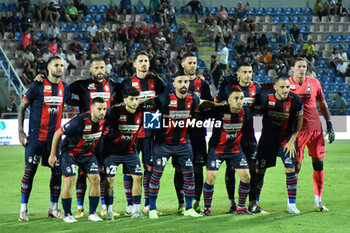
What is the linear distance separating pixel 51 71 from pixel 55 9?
58.9ft

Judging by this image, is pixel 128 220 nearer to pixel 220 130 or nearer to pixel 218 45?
pixel 220 130

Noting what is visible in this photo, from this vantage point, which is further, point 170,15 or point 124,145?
point 170,15

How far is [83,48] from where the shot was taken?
82.6ft

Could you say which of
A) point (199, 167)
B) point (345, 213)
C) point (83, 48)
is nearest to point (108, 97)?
point (199, 167)

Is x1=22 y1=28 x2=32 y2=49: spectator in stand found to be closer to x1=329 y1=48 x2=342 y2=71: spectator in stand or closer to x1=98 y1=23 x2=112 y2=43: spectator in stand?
x1=98 y1=23 x2=112 y2=43: spectator in stand

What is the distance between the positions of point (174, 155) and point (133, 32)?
57.8ft

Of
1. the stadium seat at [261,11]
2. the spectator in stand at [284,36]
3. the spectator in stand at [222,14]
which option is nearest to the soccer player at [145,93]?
the spectator in stand at [222,14]

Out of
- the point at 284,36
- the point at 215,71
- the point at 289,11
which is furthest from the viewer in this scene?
the point at 289,11

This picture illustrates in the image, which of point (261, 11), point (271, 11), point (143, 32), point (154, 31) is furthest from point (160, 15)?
point (271, 11)

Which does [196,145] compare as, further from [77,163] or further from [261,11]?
[261,11]

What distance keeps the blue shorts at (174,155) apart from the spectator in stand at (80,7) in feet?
62.7

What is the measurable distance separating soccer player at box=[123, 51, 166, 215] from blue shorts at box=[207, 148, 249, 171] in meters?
0.89

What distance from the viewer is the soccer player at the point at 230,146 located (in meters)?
8.70

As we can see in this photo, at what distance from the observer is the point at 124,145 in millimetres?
8562
